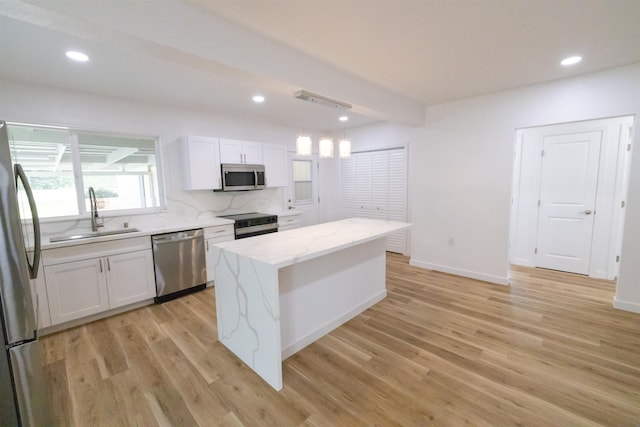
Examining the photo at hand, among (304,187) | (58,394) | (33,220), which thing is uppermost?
(304,187)

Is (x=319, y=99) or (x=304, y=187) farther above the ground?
(x=319, y=99)

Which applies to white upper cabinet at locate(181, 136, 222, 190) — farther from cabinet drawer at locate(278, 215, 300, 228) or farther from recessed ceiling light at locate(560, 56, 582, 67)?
recessed ceiling light at locate(560, 56, 582, 67)

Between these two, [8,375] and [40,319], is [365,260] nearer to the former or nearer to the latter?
[8,375]

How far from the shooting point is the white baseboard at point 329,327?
2.31 m

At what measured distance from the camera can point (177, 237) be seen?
3377 millimetres

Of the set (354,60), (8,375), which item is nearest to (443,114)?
(354,60)

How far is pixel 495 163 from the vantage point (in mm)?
3621

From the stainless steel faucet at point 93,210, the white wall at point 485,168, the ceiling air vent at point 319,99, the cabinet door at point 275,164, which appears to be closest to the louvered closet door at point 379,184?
the white wall at point 485,168

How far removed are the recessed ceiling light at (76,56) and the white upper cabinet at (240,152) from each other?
1.81 meters

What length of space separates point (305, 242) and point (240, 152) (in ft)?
8.08

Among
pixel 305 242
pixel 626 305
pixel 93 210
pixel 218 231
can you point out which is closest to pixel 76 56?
pixel 93 210

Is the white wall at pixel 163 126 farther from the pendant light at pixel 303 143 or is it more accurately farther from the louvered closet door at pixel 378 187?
the pendant light at pixel 303 143

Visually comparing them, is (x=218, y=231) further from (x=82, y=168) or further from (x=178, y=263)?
(x=82, y=168)

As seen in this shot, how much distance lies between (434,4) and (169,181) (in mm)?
3614
